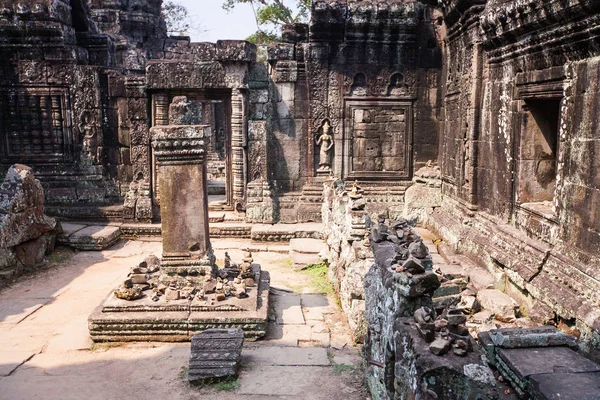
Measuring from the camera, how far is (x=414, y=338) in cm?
297

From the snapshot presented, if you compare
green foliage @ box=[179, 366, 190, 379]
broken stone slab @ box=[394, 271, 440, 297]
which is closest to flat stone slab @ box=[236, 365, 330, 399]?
green foliage @ box=[179, 366, 190, 379]

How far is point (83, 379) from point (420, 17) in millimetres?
9206

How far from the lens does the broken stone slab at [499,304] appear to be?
602cm

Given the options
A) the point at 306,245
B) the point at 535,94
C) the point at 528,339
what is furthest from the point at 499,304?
the point at 306,245

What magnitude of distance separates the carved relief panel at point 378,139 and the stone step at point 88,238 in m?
5.01

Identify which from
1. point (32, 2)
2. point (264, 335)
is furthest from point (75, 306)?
point (32, 2)

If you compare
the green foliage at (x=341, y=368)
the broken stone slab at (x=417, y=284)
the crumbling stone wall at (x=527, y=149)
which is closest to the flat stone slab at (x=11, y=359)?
the green foliage at (x=341, y=368)

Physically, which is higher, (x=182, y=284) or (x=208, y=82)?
(x=208, y=82)

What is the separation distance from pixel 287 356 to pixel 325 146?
6.31m

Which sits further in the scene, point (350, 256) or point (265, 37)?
point (265, 37)

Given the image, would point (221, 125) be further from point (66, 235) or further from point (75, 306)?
point (75, 306)

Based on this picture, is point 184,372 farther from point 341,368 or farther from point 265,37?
point 265,37

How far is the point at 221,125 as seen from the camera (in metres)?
19.4

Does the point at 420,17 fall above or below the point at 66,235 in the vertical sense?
above
